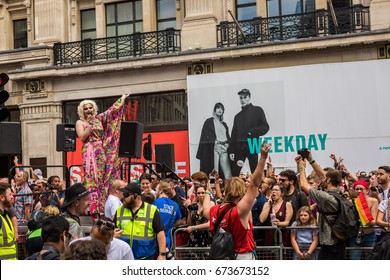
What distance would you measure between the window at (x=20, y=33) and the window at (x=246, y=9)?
9275 mm

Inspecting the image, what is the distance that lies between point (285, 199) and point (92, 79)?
17.1 metres

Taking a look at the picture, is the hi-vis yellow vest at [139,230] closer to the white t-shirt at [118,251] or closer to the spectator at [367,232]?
the white t-shirt at [118,251]

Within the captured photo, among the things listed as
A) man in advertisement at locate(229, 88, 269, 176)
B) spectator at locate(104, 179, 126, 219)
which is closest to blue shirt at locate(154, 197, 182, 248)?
spectator at locate(104, 179, 126, 219)

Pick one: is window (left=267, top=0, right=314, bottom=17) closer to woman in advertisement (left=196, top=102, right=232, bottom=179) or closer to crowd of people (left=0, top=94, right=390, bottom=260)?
woman in advertisement (left=196, top=102, right=232, bottom=179)

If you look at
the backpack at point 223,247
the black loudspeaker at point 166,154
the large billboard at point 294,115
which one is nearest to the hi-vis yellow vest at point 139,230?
the backpack at point 223,247

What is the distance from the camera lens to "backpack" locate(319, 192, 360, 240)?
7.96 meters

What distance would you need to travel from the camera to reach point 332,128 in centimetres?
2169

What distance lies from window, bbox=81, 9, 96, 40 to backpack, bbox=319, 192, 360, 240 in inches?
796

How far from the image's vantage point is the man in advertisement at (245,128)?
891 inches

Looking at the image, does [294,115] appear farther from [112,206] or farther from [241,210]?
[241,210]

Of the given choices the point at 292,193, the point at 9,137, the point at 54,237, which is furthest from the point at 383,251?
the point at 9,137

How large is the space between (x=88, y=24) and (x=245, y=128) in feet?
27.8

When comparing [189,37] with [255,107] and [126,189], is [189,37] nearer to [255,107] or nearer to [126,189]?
[255,107]
